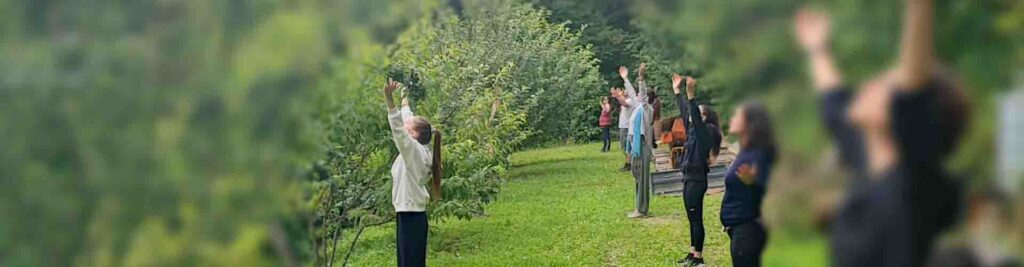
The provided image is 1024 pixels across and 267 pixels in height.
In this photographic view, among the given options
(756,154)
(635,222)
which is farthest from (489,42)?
(756,154)

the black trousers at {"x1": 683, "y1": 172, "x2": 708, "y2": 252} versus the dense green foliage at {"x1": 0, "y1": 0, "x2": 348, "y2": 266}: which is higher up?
the dense green foliage at {"x1": 0, "y1": 0, "x2": 348, "y2": 266}

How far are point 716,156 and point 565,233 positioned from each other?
381 centimetres

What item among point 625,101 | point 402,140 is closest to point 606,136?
point 625,101

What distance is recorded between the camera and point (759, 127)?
8.90 feet

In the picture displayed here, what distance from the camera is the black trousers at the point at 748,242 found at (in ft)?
17.0

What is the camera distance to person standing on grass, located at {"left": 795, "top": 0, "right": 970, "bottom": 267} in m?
2.30

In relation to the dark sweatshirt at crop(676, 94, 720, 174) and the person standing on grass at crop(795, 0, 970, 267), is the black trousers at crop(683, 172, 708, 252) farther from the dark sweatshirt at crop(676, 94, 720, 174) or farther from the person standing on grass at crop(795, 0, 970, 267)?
the person standing on grass at crop(795, 0, 970, 267)

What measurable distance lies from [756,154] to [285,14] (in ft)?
4.47

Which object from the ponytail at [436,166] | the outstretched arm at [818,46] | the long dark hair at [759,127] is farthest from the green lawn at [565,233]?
the outstretched arm at [818,46]

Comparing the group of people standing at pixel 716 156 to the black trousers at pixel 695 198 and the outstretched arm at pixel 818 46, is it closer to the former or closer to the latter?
the black trousers at pixel 695 198

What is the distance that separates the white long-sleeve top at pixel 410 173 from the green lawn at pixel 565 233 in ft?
7.16

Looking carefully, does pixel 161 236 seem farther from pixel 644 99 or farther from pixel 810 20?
pixel 644 99

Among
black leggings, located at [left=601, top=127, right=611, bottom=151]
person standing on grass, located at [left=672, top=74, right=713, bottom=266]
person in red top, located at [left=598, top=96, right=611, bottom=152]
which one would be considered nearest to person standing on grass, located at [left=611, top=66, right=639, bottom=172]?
person standing on grass, located at [left=672, top=74, right=713, bottom=266]

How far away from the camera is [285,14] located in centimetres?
260
